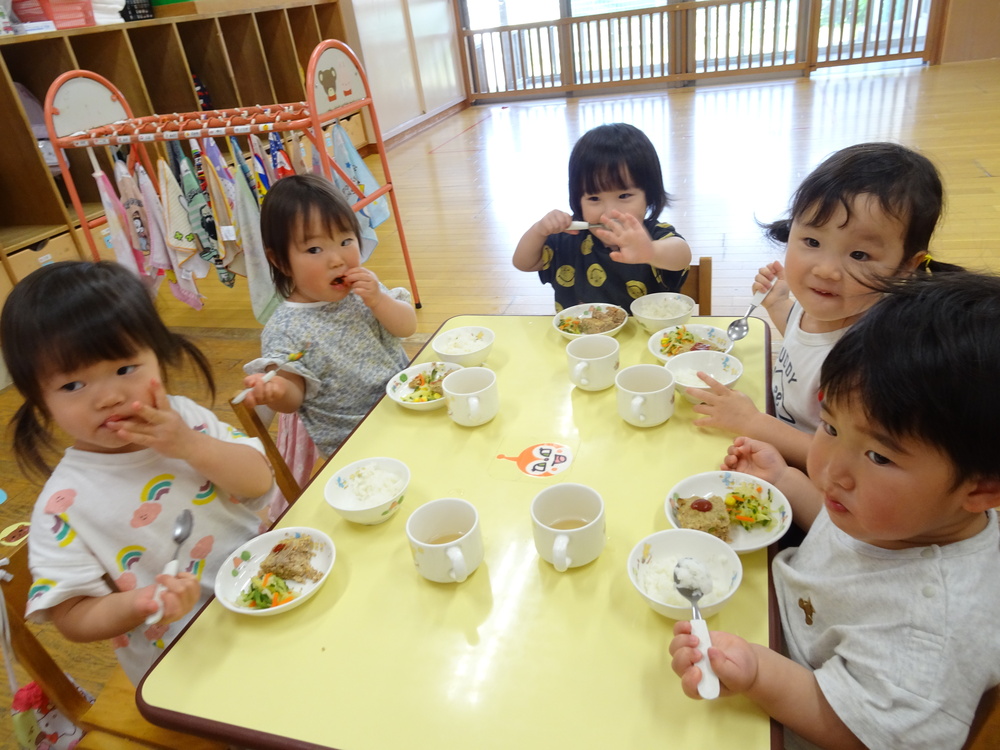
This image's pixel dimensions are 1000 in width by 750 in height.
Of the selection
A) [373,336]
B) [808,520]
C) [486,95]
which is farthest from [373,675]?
[486,95]

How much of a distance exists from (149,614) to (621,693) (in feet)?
2.07

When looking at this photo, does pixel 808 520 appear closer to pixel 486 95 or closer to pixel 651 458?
pixel 651 458

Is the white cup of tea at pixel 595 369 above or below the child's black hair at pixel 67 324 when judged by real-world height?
below

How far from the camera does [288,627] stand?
2.77ft

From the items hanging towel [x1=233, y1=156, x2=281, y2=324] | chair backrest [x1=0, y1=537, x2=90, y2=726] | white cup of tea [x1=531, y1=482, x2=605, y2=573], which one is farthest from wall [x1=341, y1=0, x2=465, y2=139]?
white cup of tea [x1=531, y1=482, x2=605, y2=573]

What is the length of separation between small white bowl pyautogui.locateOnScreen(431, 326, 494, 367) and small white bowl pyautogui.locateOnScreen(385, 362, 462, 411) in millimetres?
22

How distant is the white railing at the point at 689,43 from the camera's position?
7.03 meters

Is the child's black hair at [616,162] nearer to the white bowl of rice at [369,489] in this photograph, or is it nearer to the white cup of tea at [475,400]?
the white cup of tea at [475,400]

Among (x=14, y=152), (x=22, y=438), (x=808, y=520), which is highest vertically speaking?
(x=14, y=152)

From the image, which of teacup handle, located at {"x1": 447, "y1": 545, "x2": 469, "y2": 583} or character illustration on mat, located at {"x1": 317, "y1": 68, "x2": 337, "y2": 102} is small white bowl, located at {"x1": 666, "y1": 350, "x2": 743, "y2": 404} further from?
character illustration on mat, located at {"x1": 317, "y1": 68, "x2": 337, "y2": 102}

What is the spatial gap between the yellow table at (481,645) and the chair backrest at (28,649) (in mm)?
287

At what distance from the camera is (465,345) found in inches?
57.7

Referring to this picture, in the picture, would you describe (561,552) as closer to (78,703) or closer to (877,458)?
(877,458)

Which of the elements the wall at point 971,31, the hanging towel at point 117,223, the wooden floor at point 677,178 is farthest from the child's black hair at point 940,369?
the wall at point 971,31
